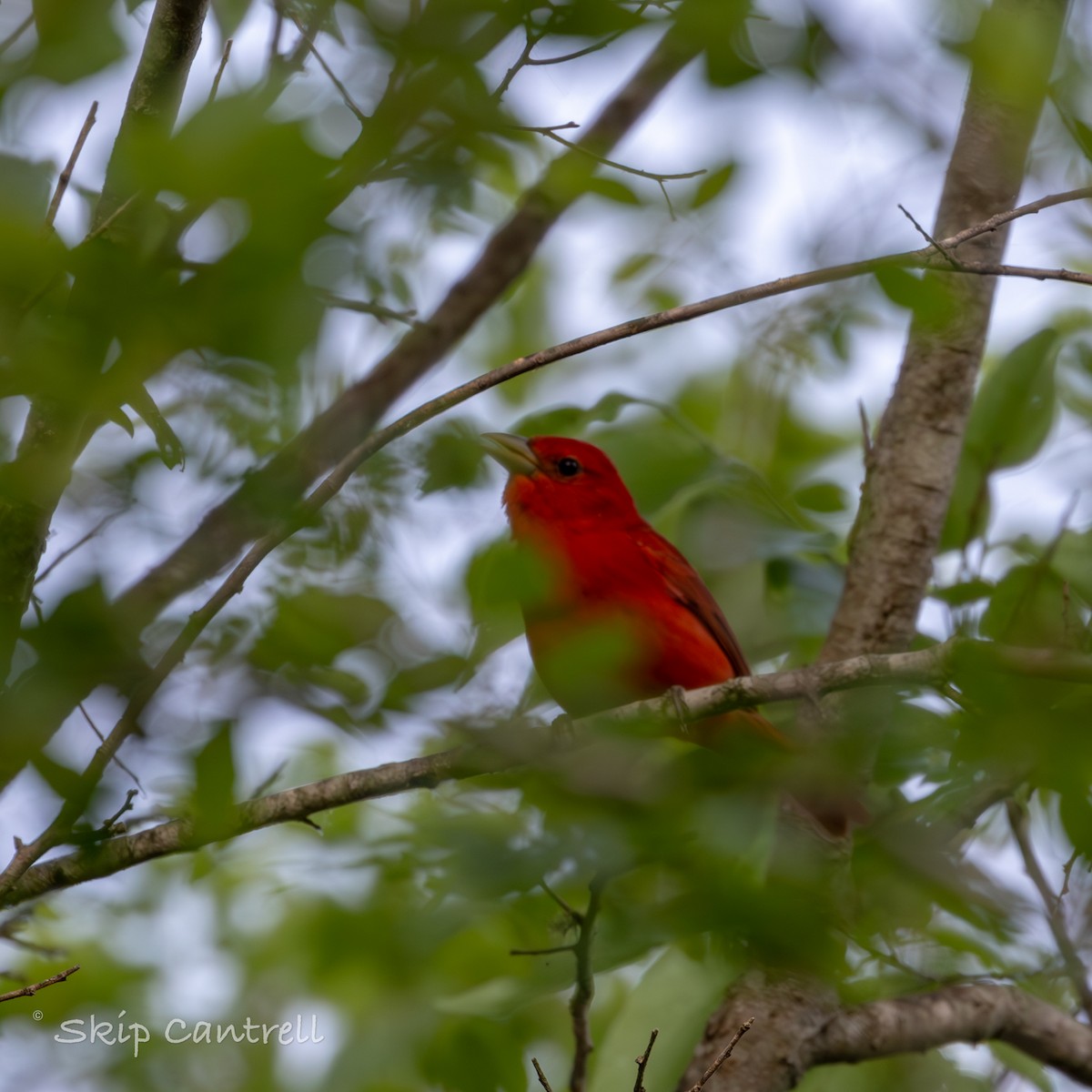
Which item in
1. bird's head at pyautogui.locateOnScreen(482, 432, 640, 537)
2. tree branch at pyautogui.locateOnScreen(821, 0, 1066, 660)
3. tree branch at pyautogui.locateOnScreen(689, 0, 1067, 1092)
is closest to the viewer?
tree branch at pyautogui.locateOnScreen(689, 0, 1067, 1092)

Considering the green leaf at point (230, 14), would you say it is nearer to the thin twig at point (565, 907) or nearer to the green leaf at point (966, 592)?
the thin twig at point (565, 907)

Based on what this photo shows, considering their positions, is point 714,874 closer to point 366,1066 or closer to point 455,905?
point 455,905

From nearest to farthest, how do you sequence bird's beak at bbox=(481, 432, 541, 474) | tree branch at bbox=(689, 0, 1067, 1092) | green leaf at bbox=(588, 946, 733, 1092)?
green leaf at bbox=(588, 946, 733, 1092)
tree branch at bbox=(689, 0, 1067, 1092)
bird's beak at bbox=(481, 432, 541, 474)

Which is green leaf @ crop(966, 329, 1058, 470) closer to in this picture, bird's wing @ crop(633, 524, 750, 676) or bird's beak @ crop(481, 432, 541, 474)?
bird's wing @ crop(633, 524, 750, 676)

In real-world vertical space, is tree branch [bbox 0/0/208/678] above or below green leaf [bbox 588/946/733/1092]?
above

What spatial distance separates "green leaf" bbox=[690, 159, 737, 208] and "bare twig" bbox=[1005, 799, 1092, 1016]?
72.0 inches

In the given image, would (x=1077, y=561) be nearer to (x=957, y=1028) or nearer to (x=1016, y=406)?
(x=1016, y=406)

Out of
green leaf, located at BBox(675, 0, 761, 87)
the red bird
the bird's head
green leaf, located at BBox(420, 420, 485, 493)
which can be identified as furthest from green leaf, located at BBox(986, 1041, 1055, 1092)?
green leaf, located at BBox(675, 0, 761, 87)

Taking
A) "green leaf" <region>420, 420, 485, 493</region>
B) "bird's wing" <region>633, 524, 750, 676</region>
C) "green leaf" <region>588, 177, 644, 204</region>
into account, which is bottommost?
"green leaf" <region>420, 420, 485, 493</region>

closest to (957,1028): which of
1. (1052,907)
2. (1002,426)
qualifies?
(1052,907)

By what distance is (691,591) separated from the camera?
4.64 meters

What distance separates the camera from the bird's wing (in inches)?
174

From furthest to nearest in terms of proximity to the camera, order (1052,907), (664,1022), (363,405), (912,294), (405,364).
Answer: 1. (405,364)
2. (363,405)
3. (664,1022)
4. (1052,907)
5. (912,294)

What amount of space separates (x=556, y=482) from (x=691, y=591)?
0.66 m
